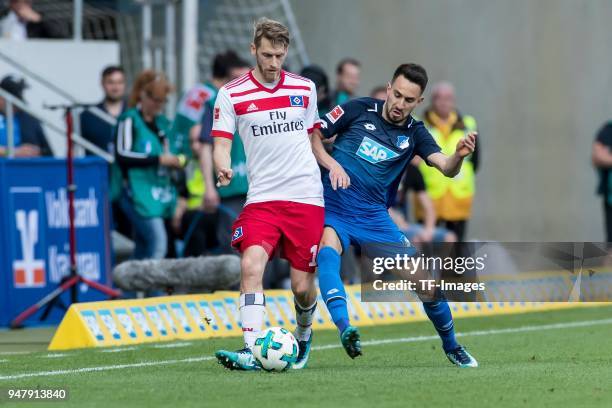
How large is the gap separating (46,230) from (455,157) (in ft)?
18.8

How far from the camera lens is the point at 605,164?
15.9 metres

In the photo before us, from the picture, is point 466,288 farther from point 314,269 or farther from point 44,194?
point 44,194

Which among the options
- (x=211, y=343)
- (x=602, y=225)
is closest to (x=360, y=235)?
(x=211, y=343)

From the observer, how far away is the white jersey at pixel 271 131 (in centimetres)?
881

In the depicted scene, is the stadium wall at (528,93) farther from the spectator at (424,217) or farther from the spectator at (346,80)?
the spectator at (346,80)

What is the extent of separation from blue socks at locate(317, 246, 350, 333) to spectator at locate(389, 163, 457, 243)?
669 centimetres

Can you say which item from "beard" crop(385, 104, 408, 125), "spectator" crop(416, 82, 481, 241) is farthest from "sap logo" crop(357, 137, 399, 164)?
"spectator" crop(416, 82, 481, 241)

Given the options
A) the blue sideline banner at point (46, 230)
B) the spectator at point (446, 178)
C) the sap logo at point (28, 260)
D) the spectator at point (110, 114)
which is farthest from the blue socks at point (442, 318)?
the spectator at point (446, 178)

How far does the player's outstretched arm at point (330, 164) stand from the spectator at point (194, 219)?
4245 millimetres

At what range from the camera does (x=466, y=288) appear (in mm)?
9656

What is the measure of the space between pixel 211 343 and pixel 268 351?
2.70 m

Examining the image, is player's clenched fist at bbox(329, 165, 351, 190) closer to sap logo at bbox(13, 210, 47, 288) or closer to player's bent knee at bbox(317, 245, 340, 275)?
player's bent knee at bbox(317, 245, 340, 275)

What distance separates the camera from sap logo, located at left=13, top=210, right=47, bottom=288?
43.3 feet

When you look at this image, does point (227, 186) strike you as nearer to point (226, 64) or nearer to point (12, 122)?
point (226, 64)
